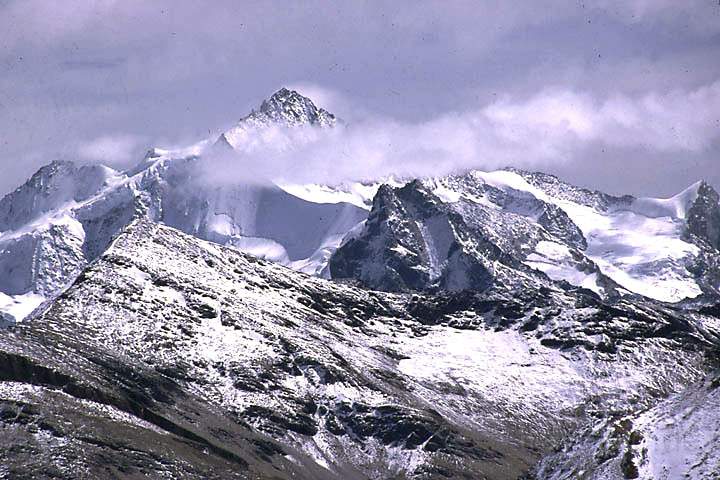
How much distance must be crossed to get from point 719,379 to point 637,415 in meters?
10.5

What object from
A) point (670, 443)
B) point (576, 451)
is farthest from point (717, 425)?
point (576, 451)

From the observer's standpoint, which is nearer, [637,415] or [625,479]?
[625,479]

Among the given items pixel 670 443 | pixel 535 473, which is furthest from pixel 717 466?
pixel 535 473

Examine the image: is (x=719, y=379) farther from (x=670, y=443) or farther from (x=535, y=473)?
(x=535, y=473)

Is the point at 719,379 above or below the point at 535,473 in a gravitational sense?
above

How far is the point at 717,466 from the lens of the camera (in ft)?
494

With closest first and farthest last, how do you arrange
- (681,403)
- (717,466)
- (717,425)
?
(717,466) → (717,425) → (681,403)

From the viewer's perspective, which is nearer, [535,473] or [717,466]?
[717,466]

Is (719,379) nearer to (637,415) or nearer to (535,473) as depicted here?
(637,415)

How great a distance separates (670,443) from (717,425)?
5.45 meters

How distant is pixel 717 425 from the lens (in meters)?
160

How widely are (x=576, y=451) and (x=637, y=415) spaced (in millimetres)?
8439

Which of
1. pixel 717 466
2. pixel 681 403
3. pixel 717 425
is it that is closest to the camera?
pixel 717 466

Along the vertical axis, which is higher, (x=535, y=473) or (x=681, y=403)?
(x=681, y=403)
